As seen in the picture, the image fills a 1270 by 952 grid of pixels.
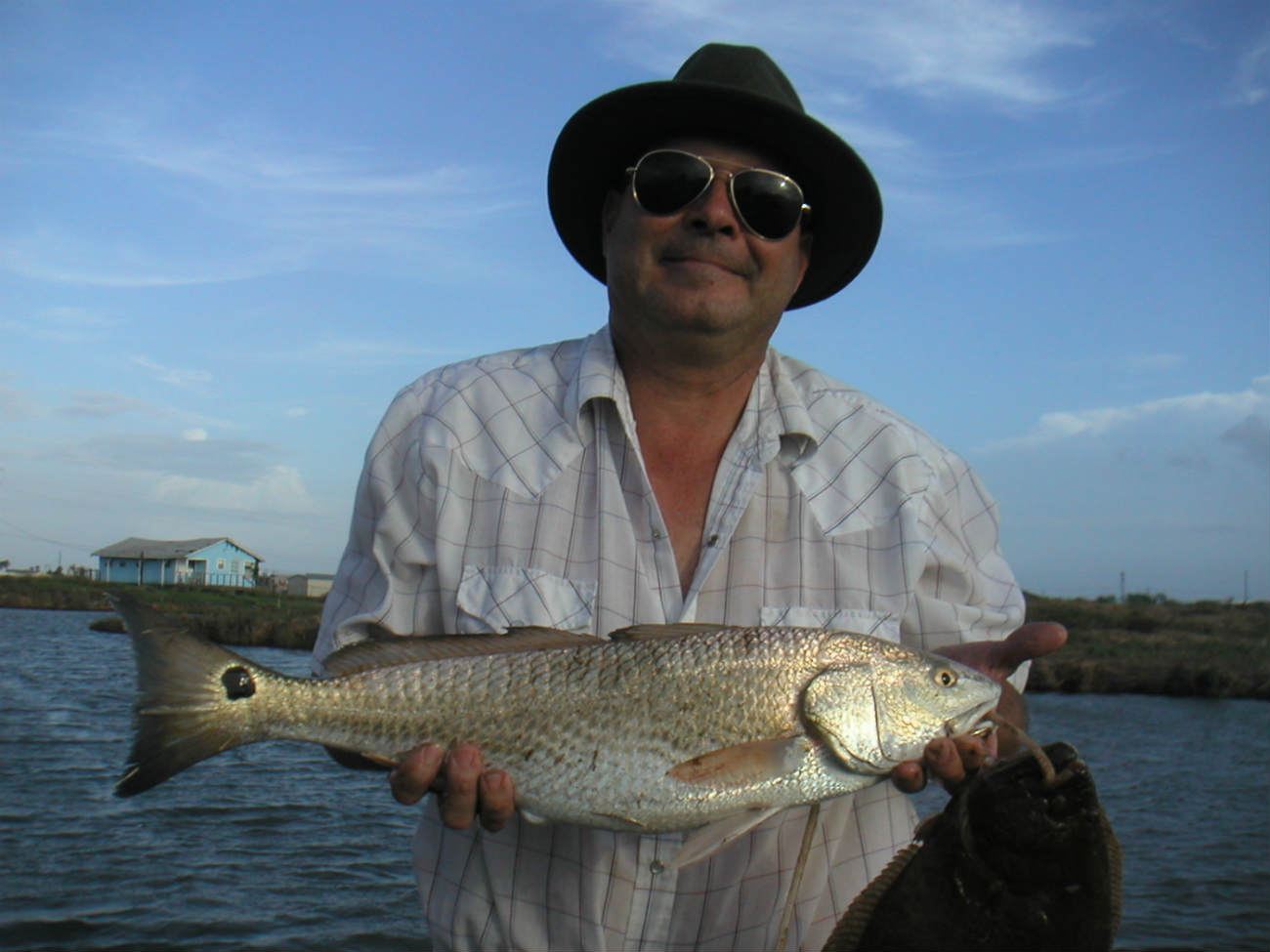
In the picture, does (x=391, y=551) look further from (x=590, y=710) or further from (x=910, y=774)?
(x=910, y=774)

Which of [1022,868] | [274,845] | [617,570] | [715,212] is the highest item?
[715,212]

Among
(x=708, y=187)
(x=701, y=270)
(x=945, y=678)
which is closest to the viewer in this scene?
(x=945, y=678)

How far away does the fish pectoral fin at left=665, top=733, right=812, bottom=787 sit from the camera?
10.00ft

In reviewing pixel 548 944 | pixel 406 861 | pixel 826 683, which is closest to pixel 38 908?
pixel 406 861

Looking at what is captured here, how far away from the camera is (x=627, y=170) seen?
166 inches

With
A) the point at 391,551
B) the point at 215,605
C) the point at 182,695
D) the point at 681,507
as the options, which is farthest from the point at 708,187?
the point at 215,605

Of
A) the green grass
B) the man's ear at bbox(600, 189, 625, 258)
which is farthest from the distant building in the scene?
the man's ear at bbox(600, 189, 625, 258)

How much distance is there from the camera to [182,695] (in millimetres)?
3066

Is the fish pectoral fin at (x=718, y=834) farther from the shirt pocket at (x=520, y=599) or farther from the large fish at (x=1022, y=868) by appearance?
the shirt pocket at (x=520, y=599)

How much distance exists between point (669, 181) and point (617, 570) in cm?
142

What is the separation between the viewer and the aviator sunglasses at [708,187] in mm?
4008

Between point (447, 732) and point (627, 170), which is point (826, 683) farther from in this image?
point (627, 170)

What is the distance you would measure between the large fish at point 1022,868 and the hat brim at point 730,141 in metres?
2.40

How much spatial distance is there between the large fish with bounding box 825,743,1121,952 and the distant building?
84109 millimetres
